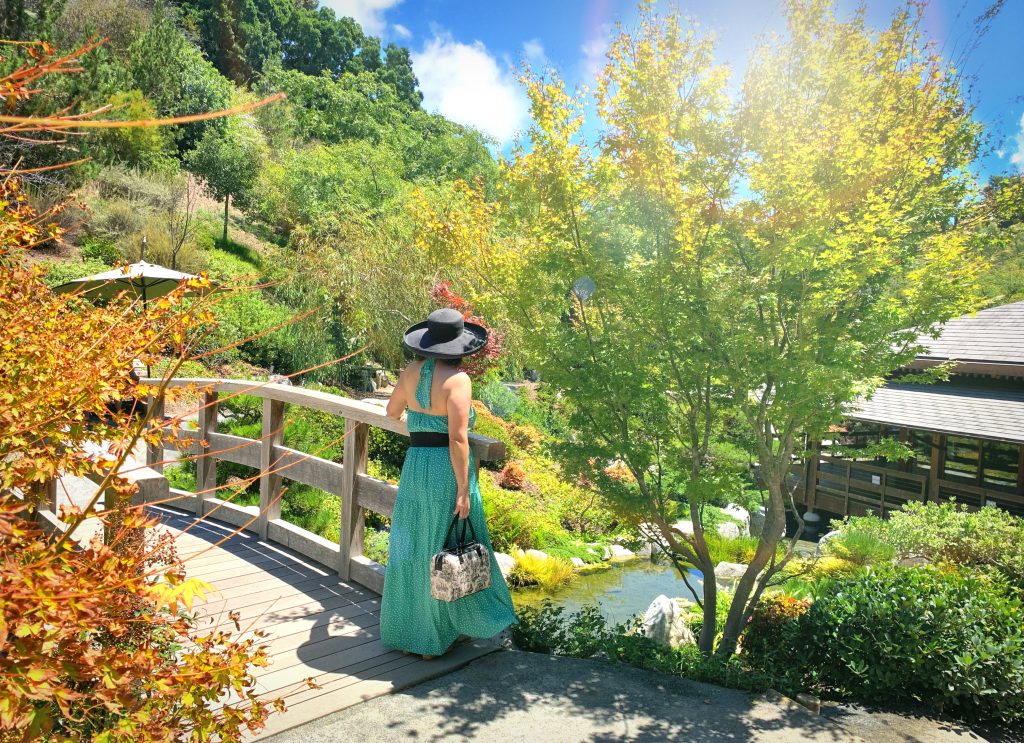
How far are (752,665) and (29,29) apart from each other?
20.9 meters

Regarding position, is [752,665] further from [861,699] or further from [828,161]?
[828,161]

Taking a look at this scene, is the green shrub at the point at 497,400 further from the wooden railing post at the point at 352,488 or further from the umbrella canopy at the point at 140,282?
the wooden railing post at the point at 352,488

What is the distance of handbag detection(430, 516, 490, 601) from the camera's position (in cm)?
337

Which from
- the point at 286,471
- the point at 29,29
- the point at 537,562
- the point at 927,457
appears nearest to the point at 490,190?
the point at 29,29

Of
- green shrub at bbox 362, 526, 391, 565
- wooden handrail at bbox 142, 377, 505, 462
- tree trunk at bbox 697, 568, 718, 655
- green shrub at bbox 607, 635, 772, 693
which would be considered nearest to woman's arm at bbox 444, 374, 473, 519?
wooden handrail at bbox 142, 377, 505, 462

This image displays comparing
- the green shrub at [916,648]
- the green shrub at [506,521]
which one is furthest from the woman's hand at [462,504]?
the green shrub at [506,521]

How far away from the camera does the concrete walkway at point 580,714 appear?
3070 mm

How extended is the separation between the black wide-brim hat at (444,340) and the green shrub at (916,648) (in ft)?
9.32

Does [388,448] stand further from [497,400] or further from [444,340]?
[444,340]

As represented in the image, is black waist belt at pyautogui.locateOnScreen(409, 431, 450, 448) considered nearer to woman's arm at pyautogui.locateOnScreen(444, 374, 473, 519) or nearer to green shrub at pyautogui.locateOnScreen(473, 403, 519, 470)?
woman's arm at pyautogui.locateOnScreen(444, 374, 473, 519)

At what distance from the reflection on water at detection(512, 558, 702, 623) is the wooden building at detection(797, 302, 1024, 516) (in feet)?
12.6

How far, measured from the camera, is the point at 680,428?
5258mm

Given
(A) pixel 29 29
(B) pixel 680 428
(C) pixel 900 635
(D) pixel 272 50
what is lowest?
(C) pixel 900 635

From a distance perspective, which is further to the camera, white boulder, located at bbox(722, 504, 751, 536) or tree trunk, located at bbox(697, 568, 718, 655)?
white boulder, located at bbox(722, 504, 751, 536)
